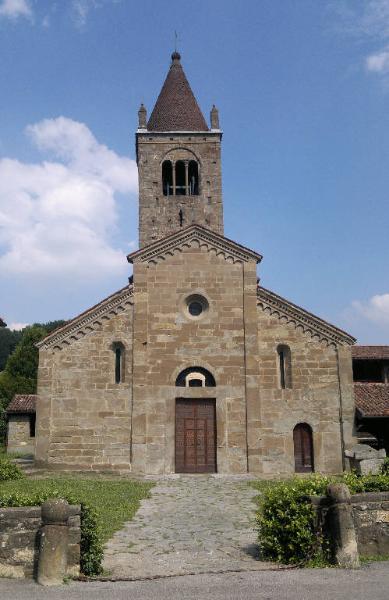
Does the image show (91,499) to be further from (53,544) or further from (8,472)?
(53,544)

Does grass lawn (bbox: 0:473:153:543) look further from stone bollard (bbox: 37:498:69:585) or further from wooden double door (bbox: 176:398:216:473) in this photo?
wooden double door (bbox: 176:398:216:473)

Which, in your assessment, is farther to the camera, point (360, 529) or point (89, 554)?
point (360, 529)

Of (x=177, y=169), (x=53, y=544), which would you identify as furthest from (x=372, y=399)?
(x=177, y=169)

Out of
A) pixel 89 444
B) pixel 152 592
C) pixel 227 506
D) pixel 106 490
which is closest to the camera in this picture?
pixel 152 592

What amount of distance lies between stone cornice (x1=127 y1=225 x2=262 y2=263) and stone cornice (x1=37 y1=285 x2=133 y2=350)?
2232 mm

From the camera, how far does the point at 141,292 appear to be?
72.9 feet

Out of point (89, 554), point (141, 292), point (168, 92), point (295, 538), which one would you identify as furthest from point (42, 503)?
point (168, 92)

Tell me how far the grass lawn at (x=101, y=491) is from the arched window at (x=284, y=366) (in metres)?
6.97

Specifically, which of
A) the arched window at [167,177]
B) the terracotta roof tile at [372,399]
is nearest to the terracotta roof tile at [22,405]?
the arched window at [167,177]

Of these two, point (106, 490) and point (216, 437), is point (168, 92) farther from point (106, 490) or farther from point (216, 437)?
point (106, 490)

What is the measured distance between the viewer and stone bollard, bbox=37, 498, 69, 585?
747 centimetres

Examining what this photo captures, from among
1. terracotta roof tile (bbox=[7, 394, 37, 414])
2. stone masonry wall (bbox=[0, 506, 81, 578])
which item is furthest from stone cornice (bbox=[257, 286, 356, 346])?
terracotta roof tile (bbox=[7, 394, 37, 414])

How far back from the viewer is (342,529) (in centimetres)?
820

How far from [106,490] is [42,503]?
8.58 metres
